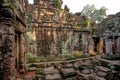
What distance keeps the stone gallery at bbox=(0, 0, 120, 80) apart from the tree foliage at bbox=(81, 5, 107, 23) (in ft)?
78.5

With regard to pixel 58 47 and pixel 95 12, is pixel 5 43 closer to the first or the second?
pixel 58 47

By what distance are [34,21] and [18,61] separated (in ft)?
21.1

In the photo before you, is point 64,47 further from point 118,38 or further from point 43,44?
point 118,38

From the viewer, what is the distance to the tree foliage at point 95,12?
39.3 m

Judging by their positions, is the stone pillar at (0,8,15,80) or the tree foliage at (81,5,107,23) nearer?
the stone pillar at (0,8,15,80)

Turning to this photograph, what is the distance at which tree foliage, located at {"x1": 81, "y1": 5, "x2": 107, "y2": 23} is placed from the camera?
3931cm

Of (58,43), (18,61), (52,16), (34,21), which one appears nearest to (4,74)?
(18,61)

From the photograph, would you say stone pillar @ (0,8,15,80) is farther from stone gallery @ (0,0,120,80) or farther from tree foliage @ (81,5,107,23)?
tree foliage @ (81,5,107,23)

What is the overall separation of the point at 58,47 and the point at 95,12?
31724mm

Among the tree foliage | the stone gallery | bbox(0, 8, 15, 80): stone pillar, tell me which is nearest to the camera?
bbox(0, 8, 15, 80): stone pillar

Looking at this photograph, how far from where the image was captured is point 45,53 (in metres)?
12.0

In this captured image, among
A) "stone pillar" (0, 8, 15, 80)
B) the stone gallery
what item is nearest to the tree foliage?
the stone gallery

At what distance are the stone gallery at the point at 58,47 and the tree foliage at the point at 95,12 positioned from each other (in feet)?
78.5

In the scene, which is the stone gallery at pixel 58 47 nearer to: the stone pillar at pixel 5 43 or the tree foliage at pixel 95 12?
the stone pillar at pixel 5 43
